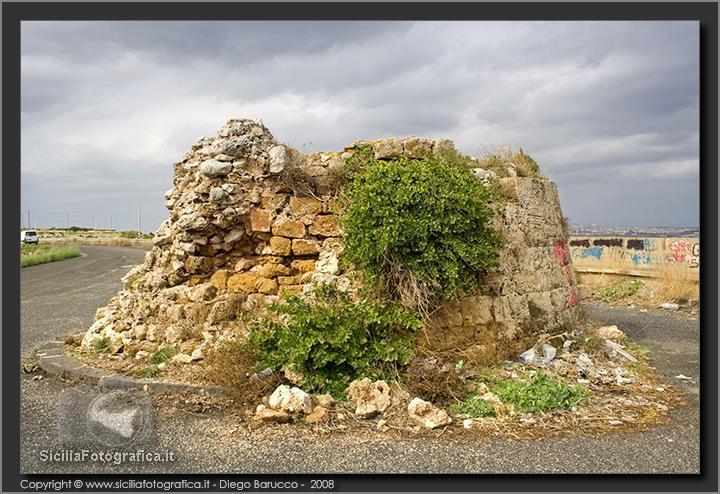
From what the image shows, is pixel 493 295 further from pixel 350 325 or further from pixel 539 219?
pixel 350 325

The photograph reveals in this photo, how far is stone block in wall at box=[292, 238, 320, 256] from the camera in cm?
692

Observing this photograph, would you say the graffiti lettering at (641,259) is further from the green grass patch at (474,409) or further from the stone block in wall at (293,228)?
the green grass patch at (474,409)

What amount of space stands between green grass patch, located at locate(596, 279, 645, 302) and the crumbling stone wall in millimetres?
6941

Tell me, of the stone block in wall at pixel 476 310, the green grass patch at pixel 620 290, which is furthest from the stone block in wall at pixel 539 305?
the green grass patch at pixel 620 290

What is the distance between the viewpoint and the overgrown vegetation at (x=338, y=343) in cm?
532

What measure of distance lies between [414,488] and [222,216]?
434 cm

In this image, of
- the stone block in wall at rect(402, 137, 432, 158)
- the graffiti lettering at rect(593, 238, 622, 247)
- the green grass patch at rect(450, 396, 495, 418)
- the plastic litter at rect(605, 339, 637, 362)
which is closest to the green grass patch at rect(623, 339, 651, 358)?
the plastic litter at rect(605, 339, 637, 362)

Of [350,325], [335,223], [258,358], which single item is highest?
[335,223]

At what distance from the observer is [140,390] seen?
5.66 meters

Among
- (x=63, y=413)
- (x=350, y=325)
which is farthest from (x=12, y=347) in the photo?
(x=350, y=325)

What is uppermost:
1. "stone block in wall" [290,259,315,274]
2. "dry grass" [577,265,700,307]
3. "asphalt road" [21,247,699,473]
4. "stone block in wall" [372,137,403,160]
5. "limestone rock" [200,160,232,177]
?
"stone block in wall" [372,137,403,160]

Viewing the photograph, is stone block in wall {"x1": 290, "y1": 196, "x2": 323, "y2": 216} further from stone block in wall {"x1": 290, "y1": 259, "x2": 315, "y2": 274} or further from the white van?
the white van

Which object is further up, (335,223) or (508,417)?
(335,223)

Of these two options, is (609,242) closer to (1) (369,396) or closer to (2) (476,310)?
(2) (476,310)
